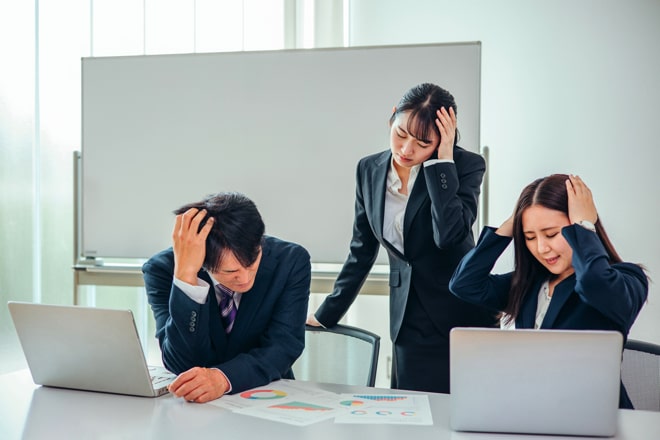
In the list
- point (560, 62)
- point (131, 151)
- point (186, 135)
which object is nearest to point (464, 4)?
point (560, 62)

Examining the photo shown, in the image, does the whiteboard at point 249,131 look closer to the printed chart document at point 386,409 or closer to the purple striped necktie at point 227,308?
the purple striped necktie at point 227,308

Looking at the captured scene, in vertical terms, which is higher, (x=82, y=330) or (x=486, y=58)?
(x=486, y=58)

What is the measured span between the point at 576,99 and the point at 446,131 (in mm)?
1429

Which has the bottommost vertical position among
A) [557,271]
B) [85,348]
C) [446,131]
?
[85,348]

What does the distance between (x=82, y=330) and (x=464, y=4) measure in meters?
2.44

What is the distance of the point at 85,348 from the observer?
1.49 metres

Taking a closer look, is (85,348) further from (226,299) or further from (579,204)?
(579,204)

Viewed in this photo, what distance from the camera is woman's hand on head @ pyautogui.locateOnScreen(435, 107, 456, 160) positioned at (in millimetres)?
1933

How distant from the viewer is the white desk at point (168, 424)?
1.25m

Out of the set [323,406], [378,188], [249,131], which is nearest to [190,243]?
[323,406]

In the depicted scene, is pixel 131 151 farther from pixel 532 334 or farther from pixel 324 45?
pixel 532 334

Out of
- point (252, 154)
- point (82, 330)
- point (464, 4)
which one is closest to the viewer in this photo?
point (82, 330)

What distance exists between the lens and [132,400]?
1.50 m

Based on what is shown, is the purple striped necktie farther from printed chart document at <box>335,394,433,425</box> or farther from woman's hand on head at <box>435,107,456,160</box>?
woman's hand on head at <box>435,107,456,160</box>
